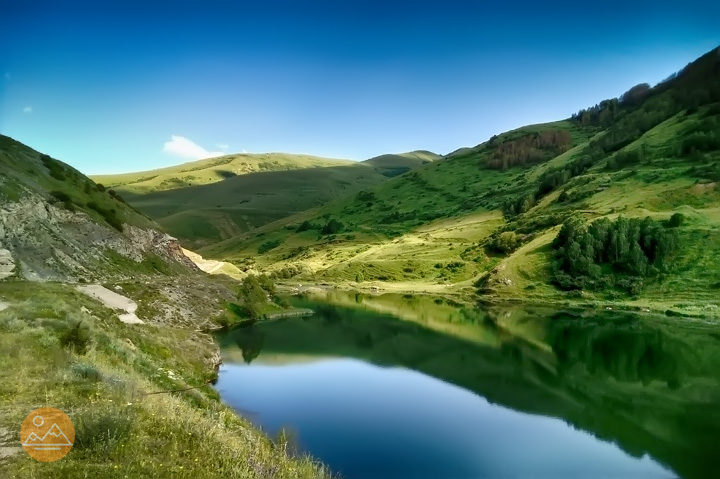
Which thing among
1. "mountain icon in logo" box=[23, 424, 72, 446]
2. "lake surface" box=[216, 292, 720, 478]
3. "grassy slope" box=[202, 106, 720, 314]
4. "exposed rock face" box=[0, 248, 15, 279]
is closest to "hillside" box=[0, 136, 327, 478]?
"exposed rock face" box=[0, 248, 15, 279]

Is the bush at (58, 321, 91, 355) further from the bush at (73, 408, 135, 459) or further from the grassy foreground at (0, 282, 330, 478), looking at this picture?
the bush at (73, 408, 135, 459)

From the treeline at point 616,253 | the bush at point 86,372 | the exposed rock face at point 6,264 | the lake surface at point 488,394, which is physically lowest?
the lake surface at point 488,394

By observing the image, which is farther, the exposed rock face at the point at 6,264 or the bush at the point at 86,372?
the exposed rock face at the point at 6,264

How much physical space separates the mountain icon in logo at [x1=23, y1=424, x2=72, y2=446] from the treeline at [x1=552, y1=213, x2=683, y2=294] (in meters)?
100

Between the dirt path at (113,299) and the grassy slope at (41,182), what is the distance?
504 inches

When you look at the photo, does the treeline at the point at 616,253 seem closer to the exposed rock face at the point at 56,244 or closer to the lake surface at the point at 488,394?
the lake surface at the point at 488,394

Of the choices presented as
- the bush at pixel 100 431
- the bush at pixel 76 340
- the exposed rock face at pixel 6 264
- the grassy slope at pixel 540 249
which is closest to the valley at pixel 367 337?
the bush at pixel 100 431

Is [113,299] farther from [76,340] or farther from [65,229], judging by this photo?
[76,340]

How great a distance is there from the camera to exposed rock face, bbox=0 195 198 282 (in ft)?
151

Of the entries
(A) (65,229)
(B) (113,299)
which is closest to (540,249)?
(B) (113,299)

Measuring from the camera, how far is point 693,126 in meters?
163

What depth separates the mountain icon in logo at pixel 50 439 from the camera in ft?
36.5

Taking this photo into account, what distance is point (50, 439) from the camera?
11.3 meters

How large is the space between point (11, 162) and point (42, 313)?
145 feet
